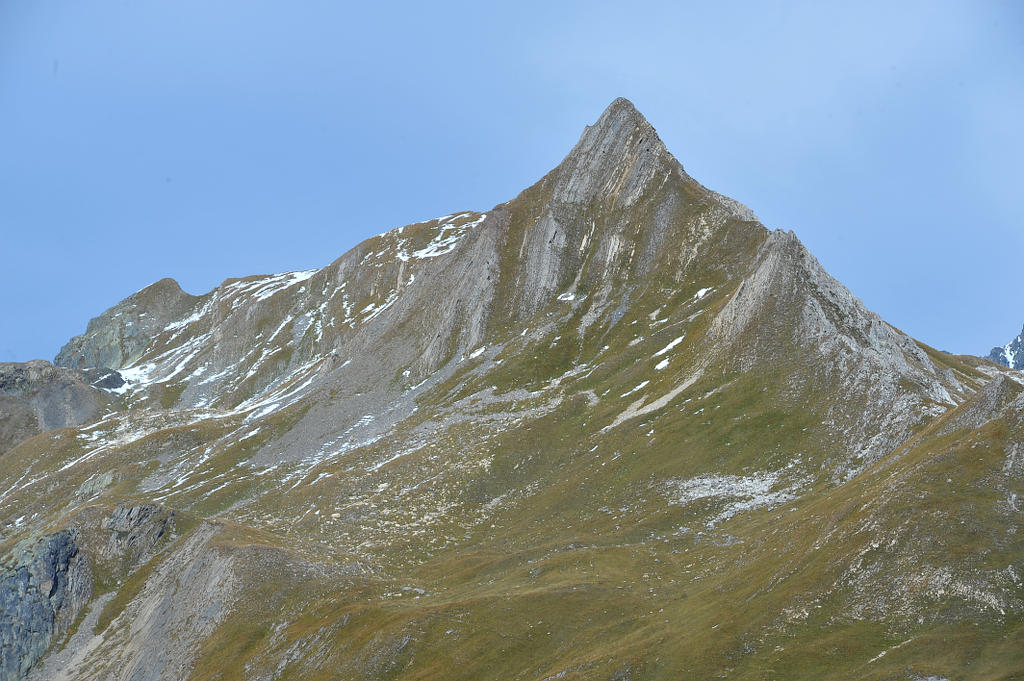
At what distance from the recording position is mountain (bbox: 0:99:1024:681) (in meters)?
45.8

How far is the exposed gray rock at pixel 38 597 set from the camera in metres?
93.8

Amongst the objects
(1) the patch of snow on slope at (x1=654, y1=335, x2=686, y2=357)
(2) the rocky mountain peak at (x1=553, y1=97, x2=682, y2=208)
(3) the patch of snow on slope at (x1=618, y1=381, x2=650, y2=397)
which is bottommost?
(3) the patch of snow on slope at (x1=618, y1=381, x2=650, y2=397)

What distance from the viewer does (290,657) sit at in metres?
69.0

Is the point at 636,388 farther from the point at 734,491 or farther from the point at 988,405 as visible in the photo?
the point at 988,405

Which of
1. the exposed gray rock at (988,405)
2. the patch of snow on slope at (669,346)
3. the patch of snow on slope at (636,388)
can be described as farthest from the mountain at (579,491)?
the patch of snow on slope at (636,388)

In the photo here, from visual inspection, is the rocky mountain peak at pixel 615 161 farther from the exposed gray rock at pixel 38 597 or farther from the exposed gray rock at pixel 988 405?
the exposed gray rock at pixel 988 405

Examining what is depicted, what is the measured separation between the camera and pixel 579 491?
89250 mm

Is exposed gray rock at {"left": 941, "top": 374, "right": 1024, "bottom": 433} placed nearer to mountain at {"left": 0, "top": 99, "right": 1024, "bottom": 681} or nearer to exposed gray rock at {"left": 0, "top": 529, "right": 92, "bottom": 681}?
mountain at {"left": 0, "top": 99, "right": 1024, "bottom": 681}

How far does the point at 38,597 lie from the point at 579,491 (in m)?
63.6

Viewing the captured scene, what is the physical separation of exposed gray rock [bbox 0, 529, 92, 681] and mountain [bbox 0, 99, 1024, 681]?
30 cm

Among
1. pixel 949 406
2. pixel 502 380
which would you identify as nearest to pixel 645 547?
pixel 949 406

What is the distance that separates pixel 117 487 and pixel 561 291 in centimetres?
8522

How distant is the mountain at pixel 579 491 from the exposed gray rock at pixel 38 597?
299 millimetres

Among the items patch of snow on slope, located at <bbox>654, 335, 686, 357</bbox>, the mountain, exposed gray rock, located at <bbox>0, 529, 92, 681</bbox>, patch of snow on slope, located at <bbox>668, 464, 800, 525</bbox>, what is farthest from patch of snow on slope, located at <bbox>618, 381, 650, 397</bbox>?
exposed gray rock, located at <bbox>0, 529, 92, 681</bbox>
